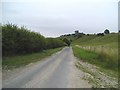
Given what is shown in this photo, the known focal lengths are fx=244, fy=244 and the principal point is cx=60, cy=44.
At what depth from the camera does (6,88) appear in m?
9.90

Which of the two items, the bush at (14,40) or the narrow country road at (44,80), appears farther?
the bush at (14,40)

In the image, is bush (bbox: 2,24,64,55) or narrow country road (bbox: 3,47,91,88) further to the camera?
bush (bbox: 2,24,64,55)

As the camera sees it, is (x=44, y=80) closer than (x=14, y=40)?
Yes

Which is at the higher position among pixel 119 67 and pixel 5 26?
pixel 5 26

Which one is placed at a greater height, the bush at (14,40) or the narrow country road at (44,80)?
the bush at (14,40)

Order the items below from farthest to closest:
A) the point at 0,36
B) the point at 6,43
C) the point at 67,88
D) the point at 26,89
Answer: the point at 6,43, the point at 0,36, the point at 67,88, the point at 26,89

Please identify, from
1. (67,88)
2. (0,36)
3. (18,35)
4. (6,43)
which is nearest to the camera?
(67,88)

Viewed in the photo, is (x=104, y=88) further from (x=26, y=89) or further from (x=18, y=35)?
(x=18, y=35)

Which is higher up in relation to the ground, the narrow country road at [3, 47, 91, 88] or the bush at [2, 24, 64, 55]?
the bush at [2, 24, 64, 55]

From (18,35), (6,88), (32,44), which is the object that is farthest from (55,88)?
(32,44)

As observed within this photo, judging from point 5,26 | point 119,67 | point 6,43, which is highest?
point 5,26

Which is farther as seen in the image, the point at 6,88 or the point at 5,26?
the point at 5,26

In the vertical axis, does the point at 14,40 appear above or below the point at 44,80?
above

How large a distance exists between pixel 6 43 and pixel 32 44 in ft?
37.9
